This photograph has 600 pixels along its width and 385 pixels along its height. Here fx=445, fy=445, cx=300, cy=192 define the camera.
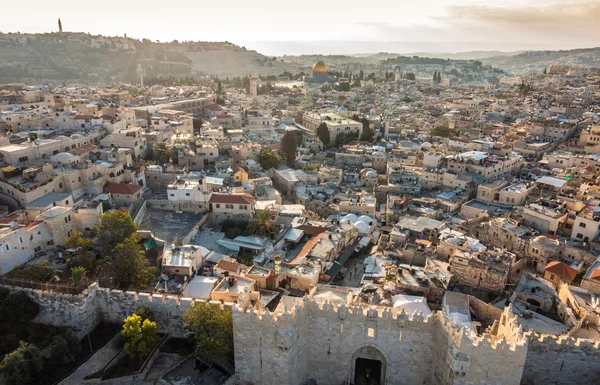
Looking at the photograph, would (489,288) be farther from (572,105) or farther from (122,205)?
(572,105)

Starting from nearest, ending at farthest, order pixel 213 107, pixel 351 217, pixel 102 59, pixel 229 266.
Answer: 1. pixel 229 266
2. pixel 351 217
3. pixel 213 107
4. pixel 102 59

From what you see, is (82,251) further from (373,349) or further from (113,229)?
(373,349)

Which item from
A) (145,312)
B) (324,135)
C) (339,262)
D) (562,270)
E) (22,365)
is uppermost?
(324,135)

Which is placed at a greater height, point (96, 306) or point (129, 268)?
point (129, 268)

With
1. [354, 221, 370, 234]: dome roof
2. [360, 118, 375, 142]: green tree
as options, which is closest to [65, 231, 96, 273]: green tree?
[354, 221, 370, 234]: dome roof

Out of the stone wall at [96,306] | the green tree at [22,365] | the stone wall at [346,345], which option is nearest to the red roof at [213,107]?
the stone wall at [96,306]

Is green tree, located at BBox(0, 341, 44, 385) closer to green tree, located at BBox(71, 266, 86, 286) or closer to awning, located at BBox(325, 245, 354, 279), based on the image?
green tree, located at BBox(71, 266, 86, 286)

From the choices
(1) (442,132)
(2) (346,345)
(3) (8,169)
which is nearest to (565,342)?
(2) (346,345)
